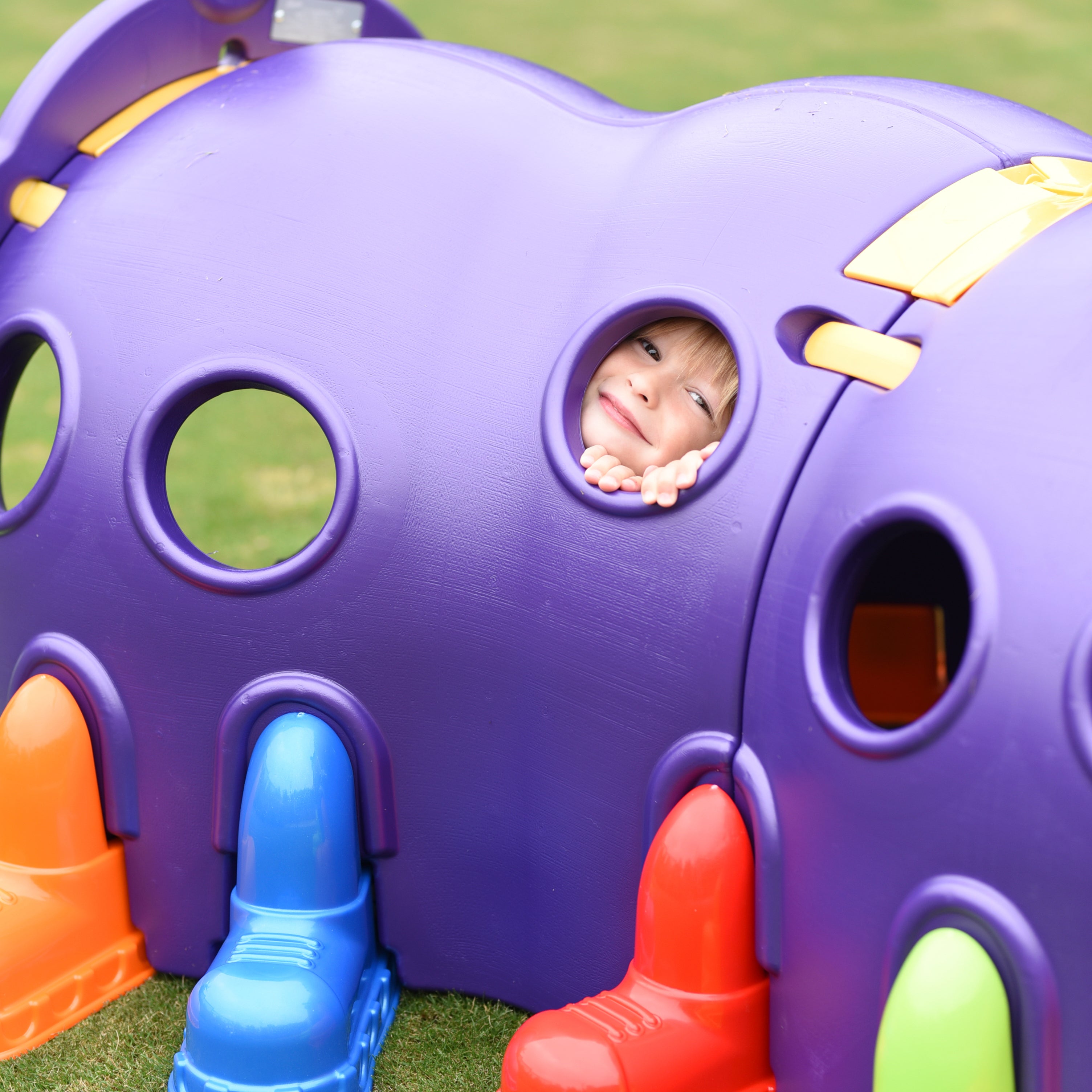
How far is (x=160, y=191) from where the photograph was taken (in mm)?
2504

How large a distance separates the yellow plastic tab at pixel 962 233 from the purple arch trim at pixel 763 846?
0.70 m

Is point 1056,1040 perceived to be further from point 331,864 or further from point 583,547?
point 331,864

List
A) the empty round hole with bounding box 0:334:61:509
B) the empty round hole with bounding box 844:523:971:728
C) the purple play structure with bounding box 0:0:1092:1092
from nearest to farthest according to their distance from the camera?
the purple play structure with bounding box 0:0:1092:1092 < the empty round hole with bounding box 844:523:971:728 < the empty round hole with bounding box 0:334:61:509

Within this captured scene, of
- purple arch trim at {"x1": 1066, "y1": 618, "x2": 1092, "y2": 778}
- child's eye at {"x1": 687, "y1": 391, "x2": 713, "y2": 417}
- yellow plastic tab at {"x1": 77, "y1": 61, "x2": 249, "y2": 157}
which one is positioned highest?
yellow plastic tab at {"x1": 77, "y1": 61, "x2": 249, "y2": 157}

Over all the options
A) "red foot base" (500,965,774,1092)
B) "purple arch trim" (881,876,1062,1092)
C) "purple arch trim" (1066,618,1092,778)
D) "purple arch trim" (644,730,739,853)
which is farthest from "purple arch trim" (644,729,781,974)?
"purple arch trim" (1066,618,1092,778)

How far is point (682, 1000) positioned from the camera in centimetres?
205

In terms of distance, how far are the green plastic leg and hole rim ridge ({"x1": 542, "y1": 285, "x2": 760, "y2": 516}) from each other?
2.32ft

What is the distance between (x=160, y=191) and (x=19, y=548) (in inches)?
26.1

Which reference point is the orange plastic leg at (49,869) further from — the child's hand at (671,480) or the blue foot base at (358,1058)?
the child's hand at (671,480)

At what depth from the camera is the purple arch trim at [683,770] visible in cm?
204

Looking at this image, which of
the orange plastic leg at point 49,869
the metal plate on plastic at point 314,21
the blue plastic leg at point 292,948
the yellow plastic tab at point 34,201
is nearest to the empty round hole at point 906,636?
the blue plastic leg at point 292,948

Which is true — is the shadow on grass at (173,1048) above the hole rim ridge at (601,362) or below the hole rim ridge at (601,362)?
below

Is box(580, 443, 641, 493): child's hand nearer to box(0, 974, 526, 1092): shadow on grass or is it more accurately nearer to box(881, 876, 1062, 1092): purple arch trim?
box(881, 876, 1062, 1092): purple arch trim

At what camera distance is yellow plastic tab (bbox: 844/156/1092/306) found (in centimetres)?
203
